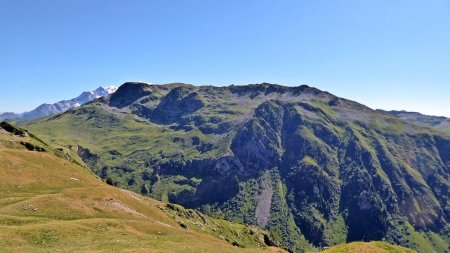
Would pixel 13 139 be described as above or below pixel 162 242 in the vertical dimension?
above

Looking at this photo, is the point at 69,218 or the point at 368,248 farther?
the point at 69,218

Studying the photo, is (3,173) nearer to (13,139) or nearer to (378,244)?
(13,139)

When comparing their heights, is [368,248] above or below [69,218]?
above

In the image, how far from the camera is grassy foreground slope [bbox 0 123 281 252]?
58531 mm

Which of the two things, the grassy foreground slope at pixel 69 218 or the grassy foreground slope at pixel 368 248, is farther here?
the grassy foreground slope at pixel 69 218

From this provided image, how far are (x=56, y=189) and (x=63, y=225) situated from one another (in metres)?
40.0

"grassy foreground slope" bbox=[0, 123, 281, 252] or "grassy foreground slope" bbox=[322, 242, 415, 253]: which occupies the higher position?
"grassy foreground slope" bbox=[322, 242, 415, 253]

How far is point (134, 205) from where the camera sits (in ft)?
344

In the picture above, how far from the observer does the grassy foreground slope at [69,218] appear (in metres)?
58.5

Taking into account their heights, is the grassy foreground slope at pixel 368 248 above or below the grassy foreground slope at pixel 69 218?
above

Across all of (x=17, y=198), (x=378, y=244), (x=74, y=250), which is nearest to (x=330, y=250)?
(x=378, y=244)

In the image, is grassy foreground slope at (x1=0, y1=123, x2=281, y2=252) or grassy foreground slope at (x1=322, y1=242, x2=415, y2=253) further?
grassy foreground slope at (x1=0, y1=123, x2=281, y2=252)

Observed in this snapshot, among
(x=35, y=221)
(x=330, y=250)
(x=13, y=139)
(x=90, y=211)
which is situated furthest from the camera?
(x=13, y=139)

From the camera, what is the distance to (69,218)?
76688mm
